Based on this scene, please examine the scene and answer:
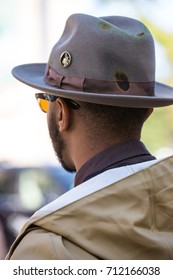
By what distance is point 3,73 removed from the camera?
3730 millimetres

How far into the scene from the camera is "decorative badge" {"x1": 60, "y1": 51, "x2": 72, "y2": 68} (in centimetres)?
172

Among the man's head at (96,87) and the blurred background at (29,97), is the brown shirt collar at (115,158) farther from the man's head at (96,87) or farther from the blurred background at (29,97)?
the blurred background at (29,97)

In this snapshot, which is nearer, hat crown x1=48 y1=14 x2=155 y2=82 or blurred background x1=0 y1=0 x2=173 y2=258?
hat crown x1=48 y1=14 x2=155 y2=82

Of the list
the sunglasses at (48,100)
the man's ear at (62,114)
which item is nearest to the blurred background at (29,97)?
the sunglasses at (48,100)

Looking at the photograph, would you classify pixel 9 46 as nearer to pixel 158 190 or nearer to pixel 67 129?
pixel 67 129

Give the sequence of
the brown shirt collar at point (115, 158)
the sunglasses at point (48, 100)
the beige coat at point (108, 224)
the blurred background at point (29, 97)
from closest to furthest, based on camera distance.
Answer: the beige coat at point (108, 224) → the brown shirt collar at point (115, 158) → the sunglasses at point (48, 100) → the blurred background at point (29, 97)

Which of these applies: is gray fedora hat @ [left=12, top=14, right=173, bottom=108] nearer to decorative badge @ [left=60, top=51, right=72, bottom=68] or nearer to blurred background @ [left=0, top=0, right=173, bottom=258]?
decorative badge @ [left=60, top=51, right=72, bottom=68]

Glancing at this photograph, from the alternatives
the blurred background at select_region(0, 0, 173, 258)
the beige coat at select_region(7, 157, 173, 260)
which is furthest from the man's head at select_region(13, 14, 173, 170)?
the blurred background at select_region(0, 0, 173, 258)

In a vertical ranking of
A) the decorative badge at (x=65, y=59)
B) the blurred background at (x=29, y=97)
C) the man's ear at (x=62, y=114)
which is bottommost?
the blurred background at (x=29, y=97)

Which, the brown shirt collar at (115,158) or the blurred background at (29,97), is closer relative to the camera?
the brown shirt collar at (115,158)

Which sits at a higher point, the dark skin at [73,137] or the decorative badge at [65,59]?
the decorative badge at [65,59]

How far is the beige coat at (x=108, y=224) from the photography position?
54.3 inches

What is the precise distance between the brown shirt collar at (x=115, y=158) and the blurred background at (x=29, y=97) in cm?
203

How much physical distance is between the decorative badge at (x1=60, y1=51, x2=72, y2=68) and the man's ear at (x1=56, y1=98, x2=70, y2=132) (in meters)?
0.10
